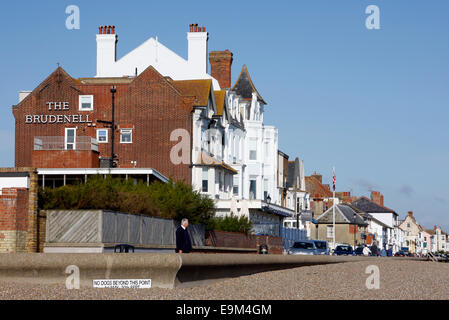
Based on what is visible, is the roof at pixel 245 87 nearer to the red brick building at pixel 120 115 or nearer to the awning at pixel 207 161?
the red brick building at pixel 120 115

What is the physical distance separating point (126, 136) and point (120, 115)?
1.69 metres

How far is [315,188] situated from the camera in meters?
126

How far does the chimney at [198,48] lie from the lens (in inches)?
2677

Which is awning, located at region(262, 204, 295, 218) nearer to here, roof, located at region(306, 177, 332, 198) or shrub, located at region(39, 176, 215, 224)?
shrub, located at region(39, 176, 215, 224)

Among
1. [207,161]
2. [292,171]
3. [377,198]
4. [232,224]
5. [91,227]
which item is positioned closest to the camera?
[91,227]

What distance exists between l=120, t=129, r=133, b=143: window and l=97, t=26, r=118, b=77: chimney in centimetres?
1219

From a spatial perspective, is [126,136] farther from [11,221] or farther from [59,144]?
[11,221]

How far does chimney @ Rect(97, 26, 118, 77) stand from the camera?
69.8 metres

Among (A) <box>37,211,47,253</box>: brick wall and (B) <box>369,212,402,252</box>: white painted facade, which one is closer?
(A) <box>37,211,47,253</box>: brick wall

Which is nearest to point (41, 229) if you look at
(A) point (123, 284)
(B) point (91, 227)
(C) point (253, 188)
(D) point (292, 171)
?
(B) point (91, 227)

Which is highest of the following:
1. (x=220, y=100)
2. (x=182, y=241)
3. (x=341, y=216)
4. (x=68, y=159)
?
(x=220, y=100)

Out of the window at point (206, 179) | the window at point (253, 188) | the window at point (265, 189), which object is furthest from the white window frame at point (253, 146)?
the window at point (206, 179)

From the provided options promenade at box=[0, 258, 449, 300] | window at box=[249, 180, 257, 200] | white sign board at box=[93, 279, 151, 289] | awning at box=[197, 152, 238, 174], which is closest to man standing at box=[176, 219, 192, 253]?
promenade at box=[0, 258, 449, 300]
